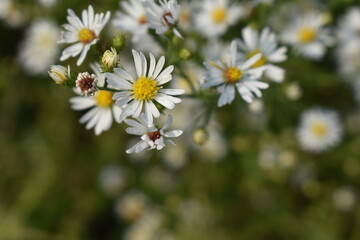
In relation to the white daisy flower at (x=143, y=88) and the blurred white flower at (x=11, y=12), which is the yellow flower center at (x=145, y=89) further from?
the blurred white flower at (x=11, y=12)

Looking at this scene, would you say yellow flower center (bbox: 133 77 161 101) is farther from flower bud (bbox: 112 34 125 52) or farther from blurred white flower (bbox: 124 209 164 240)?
blurred white flower (bbox: 124 209 164 240)

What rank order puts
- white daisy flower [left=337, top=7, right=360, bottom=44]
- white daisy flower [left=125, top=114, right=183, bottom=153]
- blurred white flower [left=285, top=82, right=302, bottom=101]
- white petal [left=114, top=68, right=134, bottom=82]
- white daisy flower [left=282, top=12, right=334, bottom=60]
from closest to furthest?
white daisy flower [left=125, top=114, right=183, bottom=153] < white petal [left=114, top=68, right=134, bottom=82] < blurred white flower [left=285, top=82, right=302, bottom=101] < white daisy flower [left=282, top=12, right=334, bottom=60] < white daisy flower [left=337, top=7, right=360, bottom=44]

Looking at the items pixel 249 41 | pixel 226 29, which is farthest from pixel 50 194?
pixel 249 41

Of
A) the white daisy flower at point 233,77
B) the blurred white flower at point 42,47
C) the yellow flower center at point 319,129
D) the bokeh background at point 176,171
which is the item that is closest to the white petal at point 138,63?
the white daisy flower at point 233,77

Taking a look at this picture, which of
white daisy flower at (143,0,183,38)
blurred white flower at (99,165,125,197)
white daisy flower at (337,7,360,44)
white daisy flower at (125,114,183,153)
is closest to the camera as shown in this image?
white daisy flower at (125,114,183,153)

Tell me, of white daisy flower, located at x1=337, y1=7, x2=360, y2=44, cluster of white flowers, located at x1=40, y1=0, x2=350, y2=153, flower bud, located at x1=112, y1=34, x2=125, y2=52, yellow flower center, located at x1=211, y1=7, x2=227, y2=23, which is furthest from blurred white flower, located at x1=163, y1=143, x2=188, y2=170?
flower bud, located at x1=112, y1=34, x2=125, y2=52
